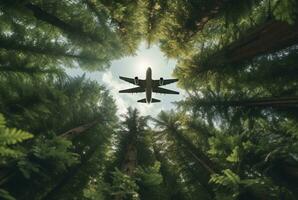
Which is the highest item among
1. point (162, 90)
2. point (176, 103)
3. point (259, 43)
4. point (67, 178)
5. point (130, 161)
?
point (259, 43)

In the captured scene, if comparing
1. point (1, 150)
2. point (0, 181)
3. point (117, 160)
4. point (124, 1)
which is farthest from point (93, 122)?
point (1, 150)

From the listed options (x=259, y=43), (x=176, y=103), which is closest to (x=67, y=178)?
(x=176, y=103)

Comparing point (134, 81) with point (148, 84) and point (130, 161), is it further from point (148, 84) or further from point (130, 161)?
point (130, 161)

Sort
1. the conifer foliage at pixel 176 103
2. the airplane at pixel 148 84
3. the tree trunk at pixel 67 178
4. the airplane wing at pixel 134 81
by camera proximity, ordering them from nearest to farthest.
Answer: the conifer foliage at pixel 176 103, the tree trunk at pixel 67 178, the airplane at pixel 148 84, the airplane wing at pixel 134 81

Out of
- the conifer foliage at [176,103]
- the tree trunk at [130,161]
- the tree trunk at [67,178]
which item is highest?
the conifer foliage at [176,103]

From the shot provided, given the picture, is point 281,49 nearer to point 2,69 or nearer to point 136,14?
point 136,14

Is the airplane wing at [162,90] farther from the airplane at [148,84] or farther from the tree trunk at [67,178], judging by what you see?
the tree trunk at [67,178]

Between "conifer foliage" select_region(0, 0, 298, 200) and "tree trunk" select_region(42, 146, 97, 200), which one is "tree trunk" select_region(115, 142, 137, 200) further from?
"tree trunk" select_region(42, 146, 97, 200)

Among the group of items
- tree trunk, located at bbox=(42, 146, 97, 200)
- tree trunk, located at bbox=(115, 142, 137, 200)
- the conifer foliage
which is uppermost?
the conifer foliage

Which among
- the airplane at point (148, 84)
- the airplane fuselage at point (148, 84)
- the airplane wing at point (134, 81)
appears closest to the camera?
the airplane fuselage at point (148, 84)

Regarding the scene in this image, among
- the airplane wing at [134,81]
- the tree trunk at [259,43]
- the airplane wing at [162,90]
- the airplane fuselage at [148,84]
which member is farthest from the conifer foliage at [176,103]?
the airplane wing at [162,90]

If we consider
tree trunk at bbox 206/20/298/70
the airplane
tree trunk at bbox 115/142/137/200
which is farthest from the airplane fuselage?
tree trunk at bbox 206/20/298/70
